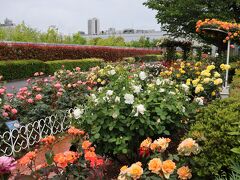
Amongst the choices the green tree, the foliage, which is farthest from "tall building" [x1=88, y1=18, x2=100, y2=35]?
the foliage

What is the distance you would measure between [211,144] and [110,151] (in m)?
1.20

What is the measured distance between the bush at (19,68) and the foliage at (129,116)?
40.1ft

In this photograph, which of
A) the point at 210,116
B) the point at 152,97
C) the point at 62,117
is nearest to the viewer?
the point at 210,116

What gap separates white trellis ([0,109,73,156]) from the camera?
14.7 feet

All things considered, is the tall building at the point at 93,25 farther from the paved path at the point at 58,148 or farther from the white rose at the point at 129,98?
the white rose at the point at 129,98

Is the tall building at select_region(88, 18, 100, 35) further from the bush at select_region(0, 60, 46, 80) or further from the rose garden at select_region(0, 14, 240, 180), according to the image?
the rose garden at select_region(0, 14, 240, 180)

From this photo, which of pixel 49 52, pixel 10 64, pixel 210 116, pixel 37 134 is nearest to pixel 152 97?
pixel 210 116

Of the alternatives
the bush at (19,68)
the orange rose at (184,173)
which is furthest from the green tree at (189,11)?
the orange rose at (184,173)

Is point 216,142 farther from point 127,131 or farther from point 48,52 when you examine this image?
point 48,52

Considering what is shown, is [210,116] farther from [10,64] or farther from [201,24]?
[10,64]

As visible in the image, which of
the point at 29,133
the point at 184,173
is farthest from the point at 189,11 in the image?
the point at 184,173

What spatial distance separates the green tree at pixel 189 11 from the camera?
727 inches

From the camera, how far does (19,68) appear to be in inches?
622

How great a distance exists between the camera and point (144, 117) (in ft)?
10.3
